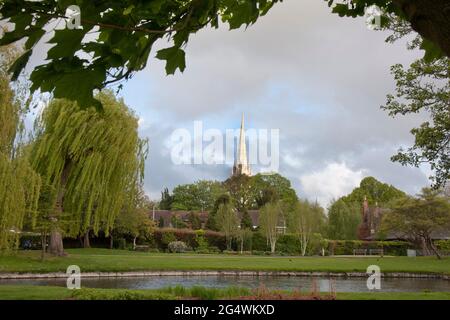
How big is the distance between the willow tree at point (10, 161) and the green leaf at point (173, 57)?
1624 cm

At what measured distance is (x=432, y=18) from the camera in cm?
159

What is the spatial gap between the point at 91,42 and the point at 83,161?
22.7 meters

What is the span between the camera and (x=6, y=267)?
19594 mm

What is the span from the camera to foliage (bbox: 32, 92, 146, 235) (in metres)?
22.9

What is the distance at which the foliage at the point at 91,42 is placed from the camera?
1.62 m

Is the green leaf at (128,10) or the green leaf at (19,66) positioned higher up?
the green leaf at (128,10)

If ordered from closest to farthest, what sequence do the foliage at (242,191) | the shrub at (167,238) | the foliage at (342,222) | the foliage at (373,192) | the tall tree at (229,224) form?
the shrub at (167,238)
the tall tree at (229,224)
the foliage at (342,222)
the foliage at (373,192)
the foliage at (242,191)

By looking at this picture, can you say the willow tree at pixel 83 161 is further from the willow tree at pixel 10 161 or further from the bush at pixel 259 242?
the bush at pixel 259 242

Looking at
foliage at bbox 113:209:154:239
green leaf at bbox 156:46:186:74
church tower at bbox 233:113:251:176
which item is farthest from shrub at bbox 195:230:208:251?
church tower at bbox 233:113:251:176

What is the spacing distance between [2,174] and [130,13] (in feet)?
54.6

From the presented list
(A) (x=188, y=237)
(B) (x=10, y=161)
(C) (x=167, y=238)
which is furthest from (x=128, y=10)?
(A) (x=188, y=237)

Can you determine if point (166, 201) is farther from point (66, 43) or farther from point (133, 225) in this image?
point (66, 43)

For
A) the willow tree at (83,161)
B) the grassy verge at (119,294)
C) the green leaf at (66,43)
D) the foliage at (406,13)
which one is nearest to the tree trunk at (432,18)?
the foliage at (406,13)

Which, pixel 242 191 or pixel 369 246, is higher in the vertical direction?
pixel 242 191
